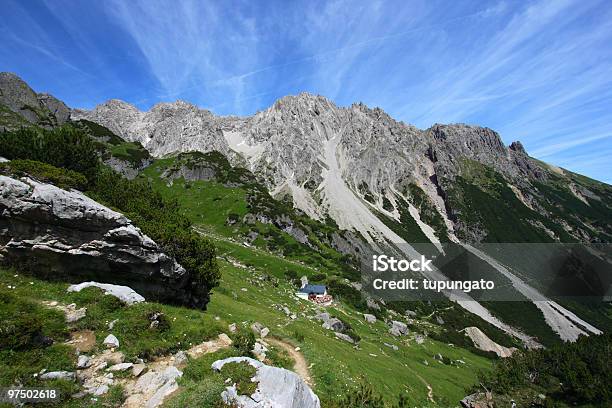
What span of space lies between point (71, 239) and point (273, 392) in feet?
52.7

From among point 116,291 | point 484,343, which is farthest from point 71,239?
point 484,343

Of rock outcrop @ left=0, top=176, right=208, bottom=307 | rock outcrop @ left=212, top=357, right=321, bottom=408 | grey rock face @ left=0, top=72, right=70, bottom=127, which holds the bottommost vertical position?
rock outcrop @ left=212, top=357, right=321, bottom=408

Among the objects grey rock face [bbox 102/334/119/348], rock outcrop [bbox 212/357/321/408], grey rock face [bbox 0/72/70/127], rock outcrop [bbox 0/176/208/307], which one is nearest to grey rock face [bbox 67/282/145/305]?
rock outcrop [bbox 0/176/208/307]

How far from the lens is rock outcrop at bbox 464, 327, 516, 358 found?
109312 mm

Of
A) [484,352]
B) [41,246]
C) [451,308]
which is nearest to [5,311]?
[41,246]

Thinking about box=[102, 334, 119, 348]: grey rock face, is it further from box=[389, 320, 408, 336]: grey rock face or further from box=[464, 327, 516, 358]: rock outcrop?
box=[464, 327, 516, 358]: rock outcrop

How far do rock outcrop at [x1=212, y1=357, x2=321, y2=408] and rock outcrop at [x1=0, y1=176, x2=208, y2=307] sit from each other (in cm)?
1139

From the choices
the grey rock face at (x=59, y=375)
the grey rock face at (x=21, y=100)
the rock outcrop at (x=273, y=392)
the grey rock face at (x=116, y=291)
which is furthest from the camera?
the grey rock face at (x=21, y=100)

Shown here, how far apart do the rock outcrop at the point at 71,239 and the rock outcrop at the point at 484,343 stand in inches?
4490

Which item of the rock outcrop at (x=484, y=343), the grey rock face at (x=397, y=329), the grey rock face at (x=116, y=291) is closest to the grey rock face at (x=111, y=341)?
the grey rock face at (x=116, y=291)

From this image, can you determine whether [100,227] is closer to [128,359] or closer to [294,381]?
[128,359]

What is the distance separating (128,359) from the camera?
51.5 ft

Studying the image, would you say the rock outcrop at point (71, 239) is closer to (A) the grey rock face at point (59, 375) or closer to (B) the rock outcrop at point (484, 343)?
(A) the grey rock face at point (59, 375)

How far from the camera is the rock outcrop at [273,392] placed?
1370 cm
